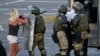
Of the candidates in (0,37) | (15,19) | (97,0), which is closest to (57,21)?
(15,19)

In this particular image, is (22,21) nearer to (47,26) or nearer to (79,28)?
(79,28)

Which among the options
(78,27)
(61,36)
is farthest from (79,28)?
(61,36)

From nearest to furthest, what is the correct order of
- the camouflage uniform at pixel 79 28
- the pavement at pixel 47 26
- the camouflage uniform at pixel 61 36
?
the camouflage uniform at pixel 79 28
the camouflage uniform at pixel 61 36
the pavement at pixel 47 26

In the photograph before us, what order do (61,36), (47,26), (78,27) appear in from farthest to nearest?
(47,26), (61,36), (78,27)

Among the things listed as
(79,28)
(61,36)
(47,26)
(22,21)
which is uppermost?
A: (22,21)

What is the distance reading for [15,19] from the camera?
14.3 meters

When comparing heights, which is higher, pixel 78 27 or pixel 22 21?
pixel 22 21

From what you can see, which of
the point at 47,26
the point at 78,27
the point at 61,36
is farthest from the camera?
the point at 47,26

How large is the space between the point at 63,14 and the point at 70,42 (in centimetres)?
87

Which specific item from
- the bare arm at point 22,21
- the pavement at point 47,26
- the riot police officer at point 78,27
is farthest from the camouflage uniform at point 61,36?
the pavement at point 47,26

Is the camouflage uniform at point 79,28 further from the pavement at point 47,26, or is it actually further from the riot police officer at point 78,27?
the pavement at point 47,26

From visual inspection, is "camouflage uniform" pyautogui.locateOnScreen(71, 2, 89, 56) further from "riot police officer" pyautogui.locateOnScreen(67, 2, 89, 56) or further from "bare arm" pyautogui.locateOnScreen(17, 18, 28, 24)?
"bare arm" pyautogui.locateOnScreen(17, 18, 28, 24)

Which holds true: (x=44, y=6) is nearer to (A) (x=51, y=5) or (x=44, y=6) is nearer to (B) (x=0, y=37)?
(A) (x=51, y=5)

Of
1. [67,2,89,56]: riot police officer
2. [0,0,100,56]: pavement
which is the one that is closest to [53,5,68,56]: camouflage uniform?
[67,2,89,56]: riot police officer
